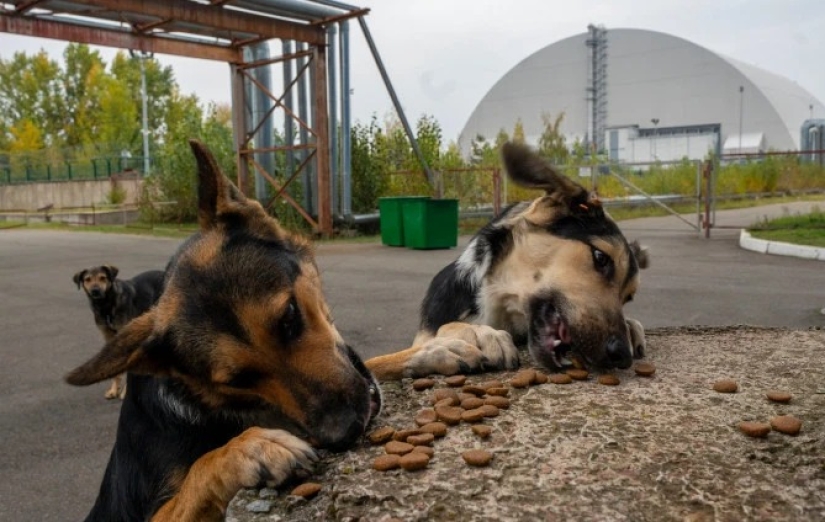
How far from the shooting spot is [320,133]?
60.6 feet

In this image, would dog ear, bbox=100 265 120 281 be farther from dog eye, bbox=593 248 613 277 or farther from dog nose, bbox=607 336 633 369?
dog nose, bbox=607 336 633 369

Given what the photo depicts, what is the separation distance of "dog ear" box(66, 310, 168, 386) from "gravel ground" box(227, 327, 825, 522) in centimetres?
58

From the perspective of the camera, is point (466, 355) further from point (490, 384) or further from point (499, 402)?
point (499, 402)

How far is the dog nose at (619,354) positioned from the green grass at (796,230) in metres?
13.4

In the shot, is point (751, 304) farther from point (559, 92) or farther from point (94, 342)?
point (559, 92)

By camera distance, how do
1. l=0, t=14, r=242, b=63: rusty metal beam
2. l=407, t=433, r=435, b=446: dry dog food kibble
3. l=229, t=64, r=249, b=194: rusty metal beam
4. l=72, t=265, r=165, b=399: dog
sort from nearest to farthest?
l=407, t=433, r=435, b=446: dry dog food kibble, l=72, t=265, r=165, b=399: dog, l=0, t=14, r=242, b=63: rusty metal beam, l=229, t=64, r=249, b=194: rusty metal beam

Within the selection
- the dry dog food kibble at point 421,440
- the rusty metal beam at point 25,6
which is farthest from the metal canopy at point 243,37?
the dry dog food kibble at point 421,440

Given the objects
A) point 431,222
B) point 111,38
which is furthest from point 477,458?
point 111,38

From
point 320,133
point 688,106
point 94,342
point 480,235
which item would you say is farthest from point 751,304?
point 688,106

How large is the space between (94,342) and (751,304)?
8.38m

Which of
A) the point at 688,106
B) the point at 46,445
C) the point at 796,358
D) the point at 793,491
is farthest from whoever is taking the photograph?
the point at 688,106

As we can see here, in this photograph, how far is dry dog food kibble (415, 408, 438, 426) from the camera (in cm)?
260

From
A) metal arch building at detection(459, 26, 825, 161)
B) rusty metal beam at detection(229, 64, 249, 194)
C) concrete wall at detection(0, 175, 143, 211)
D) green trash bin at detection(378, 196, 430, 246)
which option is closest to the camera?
green trash bin at detection(378, 196, 430, 246)

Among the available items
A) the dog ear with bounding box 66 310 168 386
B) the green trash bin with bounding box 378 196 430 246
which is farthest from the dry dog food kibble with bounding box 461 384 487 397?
the green trash bin with bounding box 378 196 430 246
